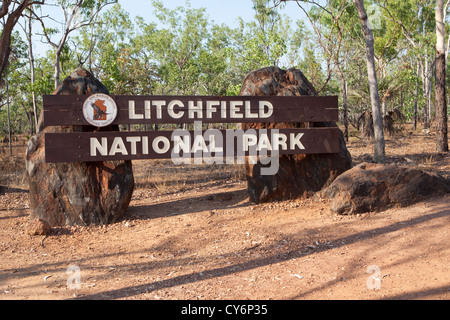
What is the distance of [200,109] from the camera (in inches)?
299

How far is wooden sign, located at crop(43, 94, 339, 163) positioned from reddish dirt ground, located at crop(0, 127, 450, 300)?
3.64ft

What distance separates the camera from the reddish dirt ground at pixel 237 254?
437cm

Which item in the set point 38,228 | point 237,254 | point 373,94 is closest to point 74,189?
point 38,228

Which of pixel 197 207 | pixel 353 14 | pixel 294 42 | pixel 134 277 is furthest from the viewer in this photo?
pixel 294 42

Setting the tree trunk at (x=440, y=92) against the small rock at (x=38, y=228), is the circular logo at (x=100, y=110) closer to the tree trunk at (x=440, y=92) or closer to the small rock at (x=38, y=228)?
the small rock at (x=38, y=228)

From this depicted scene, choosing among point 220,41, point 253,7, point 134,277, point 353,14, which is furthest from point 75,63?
point 134,277

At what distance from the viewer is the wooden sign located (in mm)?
7047

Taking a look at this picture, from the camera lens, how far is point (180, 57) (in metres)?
38.4

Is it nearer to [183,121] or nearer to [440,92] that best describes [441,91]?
[440,92]

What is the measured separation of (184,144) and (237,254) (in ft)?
8.69

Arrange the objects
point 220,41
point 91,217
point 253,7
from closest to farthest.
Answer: point 91,217
point 253,7
point 220,41

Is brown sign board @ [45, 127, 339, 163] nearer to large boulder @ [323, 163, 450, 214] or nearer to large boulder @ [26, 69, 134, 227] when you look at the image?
large boulder @ [26, 69, 134, 227]

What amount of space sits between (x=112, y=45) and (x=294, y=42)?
15.9 m

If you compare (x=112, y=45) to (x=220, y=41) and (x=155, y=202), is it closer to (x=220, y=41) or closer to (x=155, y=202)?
(x=220, y=41)
